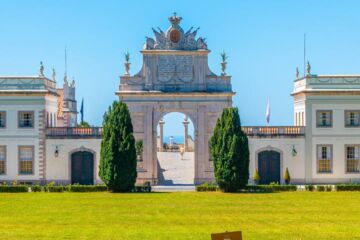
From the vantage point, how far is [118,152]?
54.2 m

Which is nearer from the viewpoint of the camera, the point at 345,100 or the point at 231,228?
the point at 231,228

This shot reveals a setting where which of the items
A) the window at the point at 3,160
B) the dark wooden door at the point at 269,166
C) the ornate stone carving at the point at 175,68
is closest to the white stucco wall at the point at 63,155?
the window at the point at 3,160

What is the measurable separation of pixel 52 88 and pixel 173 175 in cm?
1081

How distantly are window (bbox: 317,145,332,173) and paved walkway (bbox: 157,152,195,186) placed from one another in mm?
8936

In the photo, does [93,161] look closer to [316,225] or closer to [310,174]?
[310,174]

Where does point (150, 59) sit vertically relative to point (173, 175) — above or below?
above

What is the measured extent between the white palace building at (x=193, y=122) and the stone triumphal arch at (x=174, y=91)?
0.23 ft

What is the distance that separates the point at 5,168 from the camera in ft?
201

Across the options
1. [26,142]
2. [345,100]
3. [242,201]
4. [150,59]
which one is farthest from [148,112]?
[242,201]

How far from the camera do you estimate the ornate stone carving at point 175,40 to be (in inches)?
2478

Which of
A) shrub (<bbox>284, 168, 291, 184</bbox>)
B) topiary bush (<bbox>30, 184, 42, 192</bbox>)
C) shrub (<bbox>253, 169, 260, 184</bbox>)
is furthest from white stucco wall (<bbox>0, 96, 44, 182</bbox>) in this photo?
shrub (<bbox>284, 168, 291, 184</bbox>)

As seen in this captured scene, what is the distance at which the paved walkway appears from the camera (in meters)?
64.4

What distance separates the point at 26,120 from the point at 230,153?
51.4ft

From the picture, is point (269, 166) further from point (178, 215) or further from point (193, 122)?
point (178, 215)
